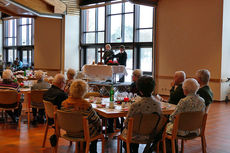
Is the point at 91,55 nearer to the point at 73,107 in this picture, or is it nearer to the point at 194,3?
the point at 194,3

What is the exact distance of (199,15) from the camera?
10969 millimetres

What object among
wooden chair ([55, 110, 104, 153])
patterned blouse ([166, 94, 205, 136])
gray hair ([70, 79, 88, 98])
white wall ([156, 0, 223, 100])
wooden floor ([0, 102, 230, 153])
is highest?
white wall ([156, 0, 223, 100])

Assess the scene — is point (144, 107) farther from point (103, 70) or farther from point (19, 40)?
point (19, 40)

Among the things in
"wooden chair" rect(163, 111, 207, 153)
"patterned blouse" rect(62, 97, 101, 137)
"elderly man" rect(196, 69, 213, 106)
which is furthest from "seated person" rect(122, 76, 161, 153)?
"elderly man" rect(196, 69, 213, 106)

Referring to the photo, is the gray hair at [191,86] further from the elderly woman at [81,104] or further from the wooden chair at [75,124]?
the wooden chair at [75,124]

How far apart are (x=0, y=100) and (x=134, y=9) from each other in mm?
9035

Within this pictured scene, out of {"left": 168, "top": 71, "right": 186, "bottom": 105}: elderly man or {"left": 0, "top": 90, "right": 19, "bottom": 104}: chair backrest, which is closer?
{"left": 168, "top": 71, "right": 186, "bottom": 105}: elderly man

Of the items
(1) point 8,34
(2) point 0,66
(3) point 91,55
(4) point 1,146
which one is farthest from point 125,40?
(1) point 8,34

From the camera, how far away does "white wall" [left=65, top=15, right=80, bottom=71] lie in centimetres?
1591

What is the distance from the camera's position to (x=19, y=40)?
2027cm

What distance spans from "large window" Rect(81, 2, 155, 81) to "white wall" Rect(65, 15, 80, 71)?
0.35m

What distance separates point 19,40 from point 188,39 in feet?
44.0

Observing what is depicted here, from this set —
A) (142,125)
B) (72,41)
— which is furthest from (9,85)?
(72,41)

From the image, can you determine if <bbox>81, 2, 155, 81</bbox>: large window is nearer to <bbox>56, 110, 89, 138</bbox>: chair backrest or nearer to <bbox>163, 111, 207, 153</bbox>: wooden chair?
<bbox>163, 111, 207, 153</bbox>: wooden chair
